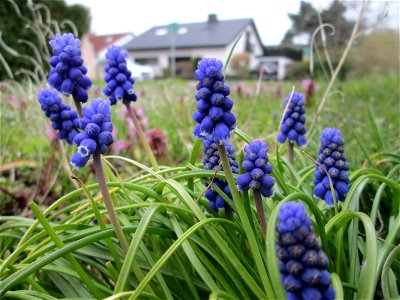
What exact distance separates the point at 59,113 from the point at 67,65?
1.04ft

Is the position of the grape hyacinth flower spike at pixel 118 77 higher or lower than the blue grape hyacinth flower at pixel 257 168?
higher

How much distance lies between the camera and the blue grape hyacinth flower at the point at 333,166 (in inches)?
70.1

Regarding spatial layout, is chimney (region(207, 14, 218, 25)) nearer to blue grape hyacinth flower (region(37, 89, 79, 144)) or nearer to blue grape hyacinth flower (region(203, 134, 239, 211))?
blue grape hyacinth flower (region(37, 89, 79, 144))

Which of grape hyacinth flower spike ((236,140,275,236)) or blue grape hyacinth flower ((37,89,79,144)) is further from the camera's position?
blue grape hyacinth flower ((37,89,79,144))

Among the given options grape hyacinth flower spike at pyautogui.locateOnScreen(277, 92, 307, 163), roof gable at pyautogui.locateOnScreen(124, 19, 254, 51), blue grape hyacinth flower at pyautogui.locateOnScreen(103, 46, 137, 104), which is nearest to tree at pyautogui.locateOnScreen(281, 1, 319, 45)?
grape hyacinth flower spike at pyautogui.locateOnScreen(277, 92, 307, 163)

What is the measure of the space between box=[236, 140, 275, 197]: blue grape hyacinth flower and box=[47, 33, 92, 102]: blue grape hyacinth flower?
0.90 metres

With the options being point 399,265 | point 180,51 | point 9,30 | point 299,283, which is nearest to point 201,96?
point 299,283

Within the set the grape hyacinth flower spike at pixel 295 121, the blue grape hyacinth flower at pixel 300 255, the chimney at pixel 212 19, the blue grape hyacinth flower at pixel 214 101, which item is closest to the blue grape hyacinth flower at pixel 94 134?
the blue grape hyacinth flower at pixel 214 101

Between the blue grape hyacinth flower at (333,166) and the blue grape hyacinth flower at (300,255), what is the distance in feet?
2.47

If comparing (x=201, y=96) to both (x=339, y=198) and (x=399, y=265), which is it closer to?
(x=339, y=198)

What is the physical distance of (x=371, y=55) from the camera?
72.4ft

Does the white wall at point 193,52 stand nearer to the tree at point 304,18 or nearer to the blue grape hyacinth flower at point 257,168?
the tree at point 304,18

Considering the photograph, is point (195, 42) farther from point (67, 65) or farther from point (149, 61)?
point (67, 65)

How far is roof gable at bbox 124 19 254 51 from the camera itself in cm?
5472
